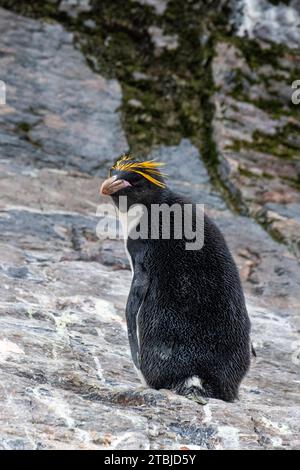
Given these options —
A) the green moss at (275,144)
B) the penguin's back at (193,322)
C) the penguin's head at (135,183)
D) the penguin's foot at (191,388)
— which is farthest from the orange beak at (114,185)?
the green moss at (275,144)

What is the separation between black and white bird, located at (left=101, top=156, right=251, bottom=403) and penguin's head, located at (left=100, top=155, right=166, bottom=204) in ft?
0.74

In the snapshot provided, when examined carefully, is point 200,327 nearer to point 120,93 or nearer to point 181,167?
point 181,167

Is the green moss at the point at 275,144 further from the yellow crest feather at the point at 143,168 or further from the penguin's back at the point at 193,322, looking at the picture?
the penguin's back at the point at 193,322

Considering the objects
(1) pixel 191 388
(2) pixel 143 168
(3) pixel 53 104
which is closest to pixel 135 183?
(2) pixel 143 168

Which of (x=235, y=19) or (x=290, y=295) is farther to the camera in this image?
(x=235, y=19)

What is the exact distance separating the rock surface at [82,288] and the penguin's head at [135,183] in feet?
2.48

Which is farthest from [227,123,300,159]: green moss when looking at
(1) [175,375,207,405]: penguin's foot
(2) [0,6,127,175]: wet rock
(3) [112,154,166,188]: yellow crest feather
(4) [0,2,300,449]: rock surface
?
(1) [175,375,207,405]: penguin's foot

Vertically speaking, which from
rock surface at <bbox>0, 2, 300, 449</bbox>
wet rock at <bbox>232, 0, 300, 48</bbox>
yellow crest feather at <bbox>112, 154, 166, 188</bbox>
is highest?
yellow crest feather at <bbox>112, 154, 166, 188</bbox>

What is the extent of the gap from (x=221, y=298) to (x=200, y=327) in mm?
156

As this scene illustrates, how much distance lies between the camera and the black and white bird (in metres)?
3.79

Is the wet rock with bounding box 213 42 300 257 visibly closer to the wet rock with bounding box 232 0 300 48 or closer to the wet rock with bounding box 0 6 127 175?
the wet rock with bounding box 232 0 300 48

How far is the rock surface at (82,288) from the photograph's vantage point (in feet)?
10.8
